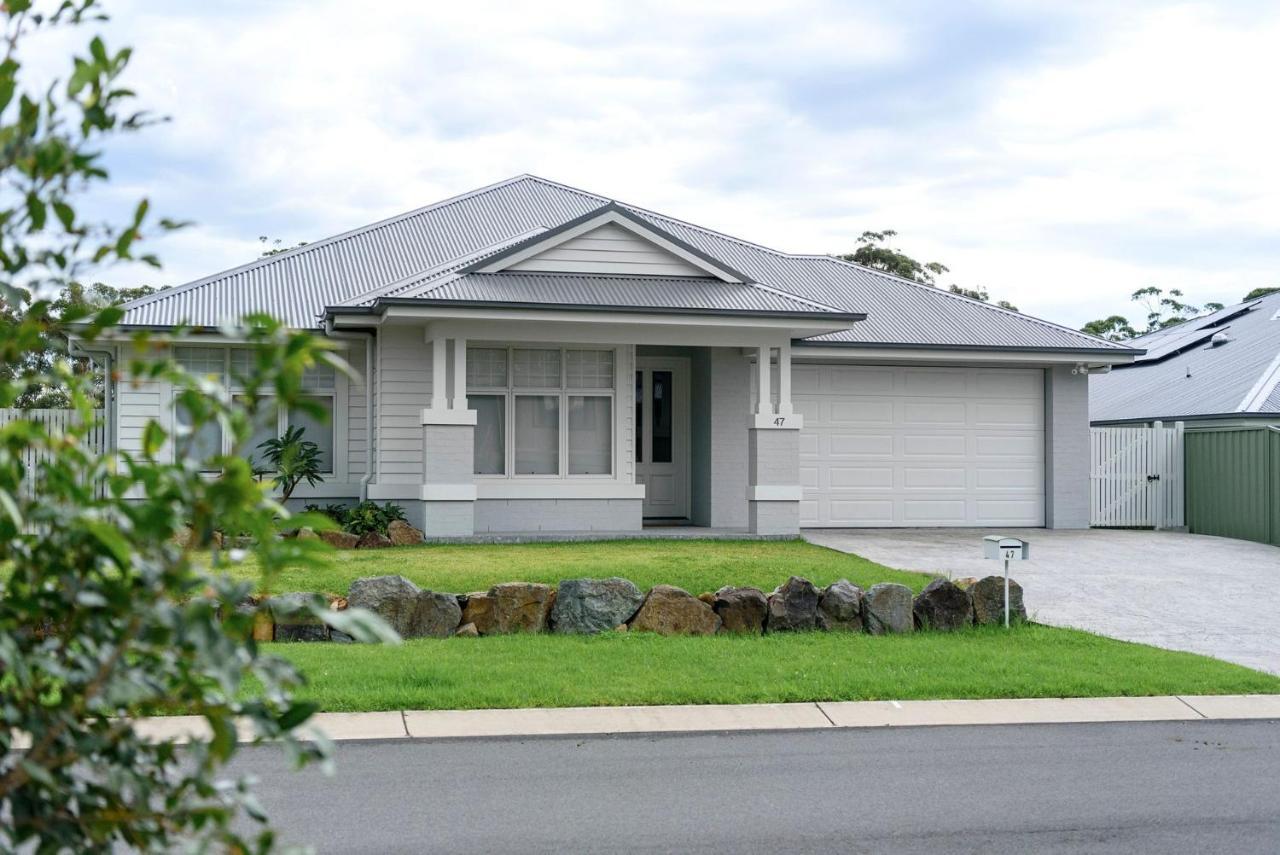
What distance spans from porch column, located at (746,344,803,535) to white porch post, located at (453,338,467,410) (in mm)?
3969

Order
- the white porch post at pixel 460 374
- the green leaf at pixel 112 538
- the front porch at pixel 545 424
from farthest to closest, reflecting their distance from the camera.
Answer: the front porch at pixel 545 424 < the white porch post at pixel 460 374 < the green leaf at pixel 112 538

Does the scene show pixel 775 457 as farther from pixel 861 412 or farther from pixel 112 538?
pixel 112 538

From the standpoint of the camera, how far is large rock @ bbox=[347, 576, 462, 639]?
1096 centimetres

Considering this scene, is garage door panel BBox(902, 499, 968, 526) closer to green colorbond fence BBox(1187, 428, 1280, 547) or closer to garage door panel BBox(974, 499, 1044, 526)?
garage door panel BBox(974, 499, 1044, 526)

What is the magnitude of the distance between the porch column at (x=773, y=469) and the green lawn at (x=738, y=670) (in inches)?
276

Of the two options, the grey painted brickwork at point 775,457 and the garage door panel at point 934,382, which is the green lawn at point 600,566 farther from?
the garage door panel at point 934,382

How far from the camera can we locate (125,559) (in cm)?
231

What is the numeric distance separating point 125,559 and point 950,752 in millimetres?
6592

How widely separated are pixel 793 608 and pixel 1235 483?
13.0m

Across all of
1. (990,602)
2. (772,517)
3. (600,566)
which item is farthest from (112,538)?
(772,517)

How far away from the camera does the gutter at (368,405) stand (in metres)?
19.0

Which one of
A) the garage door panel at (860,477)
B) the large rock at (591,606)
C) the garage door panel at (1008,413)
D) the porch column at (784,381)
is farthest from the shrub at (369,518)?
the garage door panel at (1008,413)

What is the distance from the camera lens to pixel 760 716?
8.75 meters

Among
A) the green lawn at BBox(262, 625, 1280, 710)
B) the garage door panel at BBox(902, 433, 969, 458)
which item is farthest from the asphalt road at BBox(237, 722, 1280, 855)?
the garage door panel at BBox(902, 433, 969, 458)
